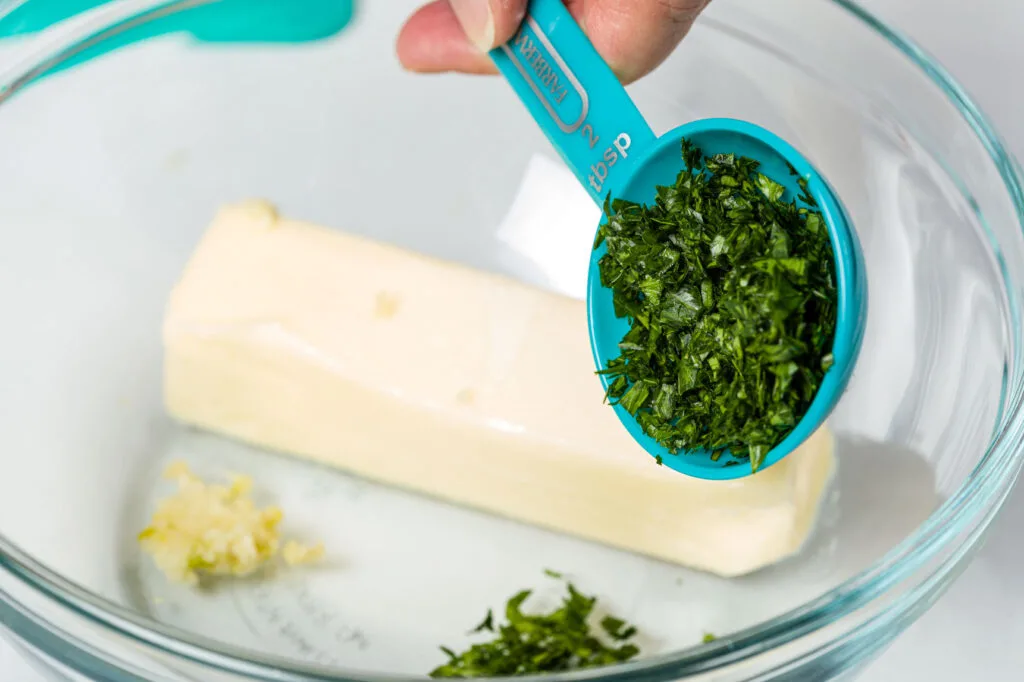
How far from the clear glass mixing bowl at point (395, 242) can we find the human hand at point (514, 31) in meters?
0.12

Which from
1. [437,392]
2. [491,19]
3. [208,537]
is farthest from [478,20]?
[208,537]

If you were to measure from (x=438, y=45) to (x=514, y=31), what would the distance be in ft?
→ 0.98

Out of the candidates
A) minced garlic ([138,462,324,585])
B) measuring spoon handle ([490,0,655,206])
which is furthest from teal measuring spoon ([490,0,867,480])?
minced garlic ([138,462,324,585])

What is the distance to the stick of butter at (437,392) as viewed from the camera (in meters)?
1.30

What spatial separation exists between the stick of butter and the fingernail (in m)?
0.32

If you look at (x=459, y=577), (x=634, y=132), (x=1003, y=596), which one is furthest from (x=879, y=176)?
(x=459, y=577)

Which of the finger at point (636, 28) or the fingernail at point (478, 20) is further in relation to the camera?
the finger at point (636, 28)

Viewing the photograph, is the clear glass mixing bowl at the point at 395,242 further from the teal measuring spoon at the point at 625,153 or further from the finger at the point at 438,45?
the teal measuring spoon at the point at 625,153

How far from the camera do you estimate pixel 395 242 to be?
1.69 m

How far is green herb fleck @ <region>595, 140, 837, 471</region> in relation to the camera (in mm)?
954

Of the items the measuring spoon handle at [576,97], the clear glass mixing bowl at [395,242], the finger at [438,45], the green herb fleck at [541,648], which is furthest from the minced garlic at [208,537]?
the finger at [438,45]

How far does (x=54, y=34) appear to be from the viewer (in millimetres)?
1446

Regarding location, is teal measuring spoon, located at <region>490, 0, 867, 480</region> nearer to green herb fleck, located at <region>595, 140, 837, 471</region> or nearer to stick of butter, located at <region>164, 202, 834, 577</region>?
green herb fleck, located at <region>595, 140, 837, 471</region>

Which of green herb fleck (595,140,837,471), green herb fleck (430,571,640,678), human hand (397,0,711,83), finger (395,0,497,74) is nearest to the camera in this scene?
green herb fleck (595,140,837,471)
